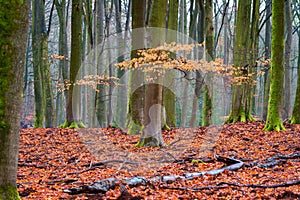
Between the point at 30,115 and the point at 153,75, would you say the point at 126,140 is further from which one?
the point at 30,115

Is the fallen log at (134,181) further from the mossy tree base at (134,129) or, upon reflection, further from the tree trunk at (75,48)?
the tree trunk at (75,48)

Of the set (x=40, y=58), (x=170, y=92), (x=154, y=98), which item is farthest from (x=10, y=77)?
(x=40, y=58)

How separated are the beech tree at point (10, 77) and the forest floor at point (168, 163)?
1641 mm

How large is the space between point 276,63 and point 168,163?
5.53 metres

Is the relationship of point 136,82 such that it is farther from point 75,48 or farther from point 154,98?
point 75,48

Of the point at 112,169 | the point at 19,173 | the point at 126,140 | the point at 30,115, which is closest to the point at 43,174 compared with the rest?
the point at 19,173

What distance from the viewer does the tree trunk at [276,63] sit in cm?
1019

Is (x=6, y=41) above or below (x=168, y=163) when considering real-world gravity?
above

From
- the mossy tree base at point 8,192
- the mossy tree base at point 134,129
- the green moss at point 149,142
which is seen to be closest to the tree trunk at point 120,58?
the mossy tree base at point 134,129

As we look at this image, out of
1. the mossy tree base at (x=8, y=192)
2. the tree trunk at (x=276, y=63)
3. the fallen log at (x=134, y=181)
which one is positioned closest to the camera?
the mossy tree base at (x=8, y=192)

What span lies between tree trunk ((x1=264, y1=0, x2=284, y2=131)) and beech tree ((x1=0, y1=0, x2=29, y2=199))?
8985 mm

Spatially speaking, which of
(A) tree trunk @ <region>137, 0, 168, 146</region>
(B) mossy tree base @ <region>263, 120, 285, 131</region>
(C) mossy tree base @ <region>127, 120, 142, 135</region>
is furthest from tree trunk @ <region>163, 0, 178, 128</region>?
(B) mossy tree base @ <region>263, 120, 285, 131</region>

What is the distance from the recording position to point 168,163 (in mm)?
7320

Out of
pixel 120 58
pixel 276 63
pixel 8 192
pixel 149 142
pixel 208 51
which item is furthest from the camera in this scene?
pixel 120 58
